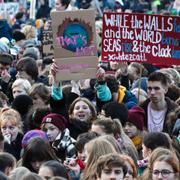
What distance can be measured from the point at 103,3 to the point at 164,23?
29.5 m

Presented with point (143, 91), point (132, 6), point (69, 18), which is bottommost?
point (132, 6)

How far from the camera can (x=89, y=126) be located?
13.6 m

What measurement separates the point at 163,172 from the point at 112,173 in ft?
1.75

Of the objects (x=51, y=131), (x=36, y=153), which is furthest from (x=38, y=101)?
(x=36, y=153)

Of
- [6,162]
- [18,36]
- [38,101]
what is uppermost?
[6,162]

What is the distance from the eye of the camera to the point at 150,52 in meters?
15.4

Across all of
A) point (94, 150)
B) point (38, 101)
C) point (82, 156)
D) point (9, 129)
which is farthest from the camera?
point (38, 101)

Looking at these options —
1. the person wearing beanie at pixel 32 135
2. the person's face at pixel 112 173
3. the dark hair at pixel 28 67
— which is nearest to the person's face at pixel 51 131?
the person wearing beanie at pixel 32 135

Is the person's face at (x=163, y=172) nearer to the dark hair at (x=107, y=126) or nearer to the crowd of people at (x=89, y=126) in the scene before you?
the crowd of people at (x=89, y=126)

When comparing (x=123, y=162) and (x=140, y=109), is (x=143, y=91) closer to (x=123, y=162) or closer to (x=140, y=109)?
(x=140, y=109)

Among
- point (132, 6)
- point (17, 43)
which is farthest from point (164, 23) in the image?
point (132, 6)

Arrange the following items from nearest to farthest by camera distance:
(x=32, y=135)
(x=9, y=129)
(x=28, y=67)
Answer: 1. (x=32, y=135)
2. (x=9, y=129)
3. (x=28, y=67)

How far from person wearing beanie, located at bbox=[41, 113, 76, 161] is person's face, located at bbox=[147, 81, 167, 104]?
4.24 ft

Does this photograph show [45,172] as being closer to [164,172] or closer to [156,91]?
[164,172]
